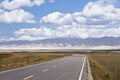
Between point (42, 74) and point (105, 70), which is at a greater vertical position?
point (42, 74)

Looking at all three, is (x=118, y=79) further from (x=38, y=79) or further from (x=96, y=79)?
(x=38, y=79)

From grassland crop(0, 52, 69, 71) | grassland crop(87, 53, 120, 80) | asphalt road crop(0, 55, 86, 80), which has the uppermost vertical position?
grassland crop(0, 52, 69, 71)

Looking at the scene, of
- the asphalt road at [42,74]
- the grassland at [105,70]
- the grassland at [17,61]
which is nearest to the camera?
the asphalt road at [42,74]

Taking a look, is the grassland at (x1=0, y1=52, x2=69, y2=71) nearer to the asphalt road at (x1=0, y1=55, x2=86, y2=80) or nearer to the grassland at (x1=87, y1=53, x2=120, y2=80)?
Result: the asphalt road at (x1=0, y1=55, x2=86, y2=80)

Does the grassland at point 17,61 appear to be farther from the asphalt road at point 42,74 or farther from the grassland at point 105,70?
the grassland at point 105,70

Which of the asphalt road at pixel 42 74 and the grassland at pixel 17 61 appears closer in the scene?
the asphalt road at pixel 42 74

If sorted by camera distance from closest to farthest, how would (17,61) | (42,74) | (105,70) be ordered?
1. (42,74)
2. (105,70)
3. (17,61)

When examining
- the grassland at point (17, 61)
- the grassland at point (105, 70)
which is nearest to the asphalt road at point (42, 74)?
the grassland at point (105, 70)

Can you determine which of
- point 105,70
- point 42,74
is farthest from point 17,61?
point 42,74

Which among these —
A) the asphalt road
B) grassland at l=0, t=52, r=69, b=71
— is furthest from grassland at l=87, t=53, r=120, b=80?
grassland at l=0, t=52, r=69, b=71

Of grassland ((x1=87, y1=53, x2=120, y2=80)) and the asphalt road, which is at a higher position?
the asphalt road

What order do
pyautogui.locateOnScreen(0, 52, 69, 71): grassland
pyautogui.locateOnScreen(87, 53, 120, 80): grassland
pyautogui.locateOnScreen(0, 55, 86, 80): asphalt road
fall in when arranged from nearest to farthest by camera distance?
1. pyautogui.locateOnScreen(0, 55, 86, 80): asphalt road
2. pyautogui.locateOnScreen(87, 53, 120, 80): grassland
3. pyautogui.locateOnScreen(0, 52, 69, 71): grassland

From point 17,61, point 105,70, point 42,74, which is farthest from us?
point 17,61

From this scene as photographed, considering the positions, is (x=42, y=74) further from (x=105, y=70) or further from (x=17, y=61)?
(x=17, y=61)
